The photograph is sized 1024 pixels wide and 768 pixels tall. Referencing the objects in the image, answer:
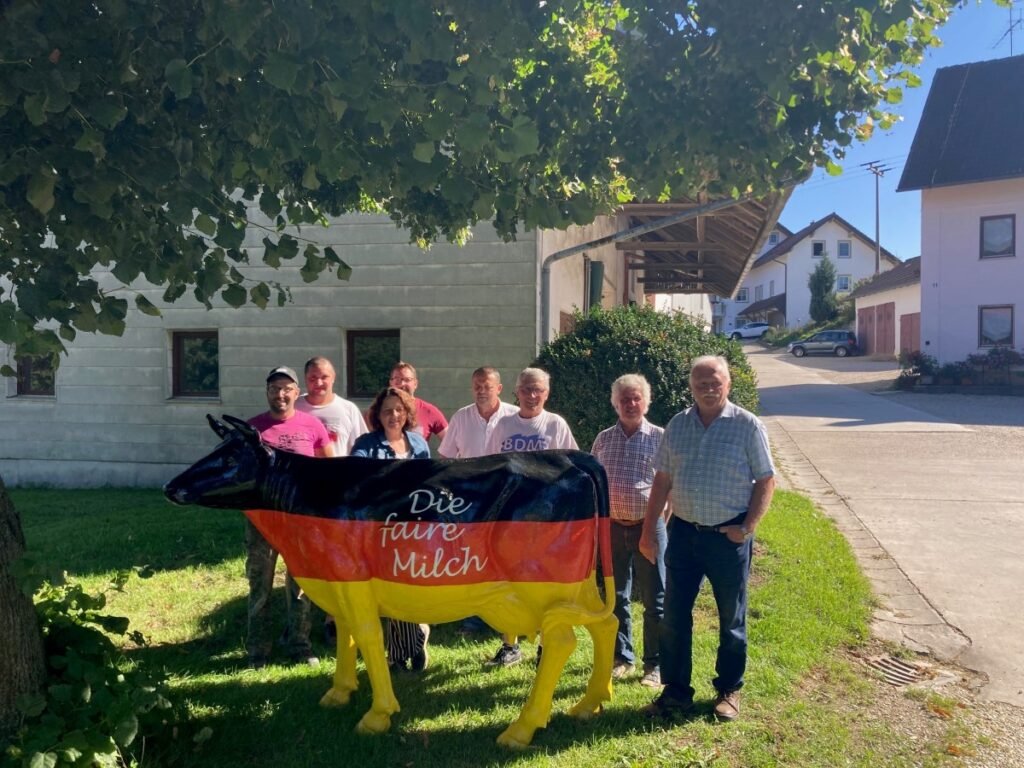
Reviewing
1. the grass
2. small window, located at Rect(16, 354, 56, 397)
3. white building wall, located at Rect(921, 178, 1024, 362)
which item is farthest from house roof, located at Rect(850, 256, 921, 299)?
small window, located at Rect(16, 354, 56, 397)

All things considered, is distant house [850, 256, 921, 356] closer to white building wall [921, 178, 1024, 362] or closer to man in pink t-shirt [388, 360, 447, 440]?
white building wall [921, 178, 1024, 362]

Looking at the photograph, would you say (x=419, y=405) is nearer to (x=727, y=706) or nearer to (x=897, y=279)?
(x=727, y=706)

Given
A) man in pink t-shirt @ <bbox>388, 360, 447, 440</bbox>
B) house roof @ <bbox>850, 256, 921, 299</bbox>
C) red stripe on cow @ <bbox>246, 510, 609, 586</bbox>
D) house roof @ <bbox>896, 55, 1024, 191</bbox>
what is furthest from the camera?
house roof @ <bbox>850, 256, 921, 299</bbox>

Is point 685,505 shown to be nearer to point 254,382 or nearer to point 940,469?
point 254,382

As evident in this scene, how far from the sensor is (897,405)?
19.0 metres

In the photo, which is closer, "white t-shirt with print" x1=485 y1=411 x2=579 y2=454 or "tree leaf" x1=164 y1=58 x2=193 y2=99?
"tree leaf" x1=164 y1=58 x2=193 y2=99

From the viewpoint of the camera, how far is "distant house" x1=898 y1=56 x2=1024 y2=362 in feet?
81.1

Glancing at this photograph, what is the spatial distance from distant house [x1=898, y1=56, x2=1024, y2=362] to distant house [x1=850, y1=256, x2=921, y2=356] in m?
4.46

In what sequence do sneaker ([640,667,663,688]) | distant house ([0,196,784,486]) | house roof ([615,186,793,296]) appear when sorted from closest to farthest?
1. sneaker ([640,667,663,688])
2. distant house ([0,196,784,486])
3. house roof ([615,186,793,296])

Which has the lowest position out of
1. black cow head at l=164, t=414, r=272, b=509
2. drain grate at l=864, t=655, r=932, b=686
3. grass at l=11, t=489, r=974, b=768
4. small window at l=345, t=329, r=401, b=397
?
drain grate at l=864, t=655, r=932, b=686

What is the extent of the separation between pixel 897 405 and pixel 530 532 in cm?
1829

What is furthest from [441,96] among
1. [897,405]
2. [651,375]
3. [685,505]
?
[897,405]

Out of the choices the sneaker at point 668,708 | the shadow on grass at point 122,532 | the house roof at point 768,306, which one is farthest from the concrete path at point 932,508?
the house roof at point 768,306

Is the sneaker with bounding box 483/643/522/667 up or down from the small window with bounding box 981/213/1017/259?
down
